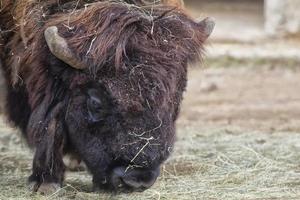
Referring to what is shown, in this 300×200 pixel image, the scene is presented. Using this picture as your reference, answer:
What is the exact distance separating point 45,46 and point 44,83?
0.24 m

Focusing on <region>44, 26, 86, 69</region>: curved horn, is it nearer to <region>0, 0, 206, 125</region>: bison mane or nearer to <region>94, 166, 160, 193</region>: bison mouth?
<region>0, 0, 206, 125</region>: bison mane

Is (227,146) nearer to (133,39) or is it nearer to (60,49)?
(133,39)

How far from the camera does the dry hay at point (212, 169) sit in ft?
20.9

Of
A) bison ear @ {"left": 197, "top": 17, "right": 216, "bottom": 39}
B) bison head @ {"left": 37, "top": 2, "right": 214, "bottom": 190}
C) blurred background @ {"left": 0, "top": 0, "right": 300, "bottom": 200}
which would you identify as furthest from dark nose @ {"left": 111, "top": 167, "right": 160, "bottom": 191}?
bison ear @ {"left": 197, "top": 17, "right": 216, "bottom": 39}

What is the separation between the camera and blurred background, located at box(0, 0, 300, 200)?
21.9 ft

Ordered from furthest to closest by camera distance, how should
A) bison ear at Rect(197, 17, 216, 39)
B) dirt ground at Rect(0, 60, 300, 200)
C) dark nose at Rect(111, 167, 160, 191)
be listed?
dirt ground at Rect(0, 60, 300, 200), bison ear at Rect(197, 17, 216, 39), dark nose at Rect(111, 167, 160, 191)

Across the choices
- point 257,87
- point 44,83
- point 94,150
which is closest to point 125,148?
point 94,150

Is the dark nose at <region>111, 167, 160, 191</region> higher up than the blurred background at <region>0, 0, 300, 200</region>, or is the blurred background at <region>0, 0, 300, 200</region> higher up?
the dark nose at <region>111, 167, 160, 191</region>

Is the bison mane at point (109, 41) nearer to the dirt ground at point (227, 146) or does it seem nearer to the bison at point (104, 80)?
the bison at point (104, 80)

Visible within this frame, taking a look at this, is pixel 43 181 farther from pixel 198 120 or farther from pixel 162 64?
pixel 198 120

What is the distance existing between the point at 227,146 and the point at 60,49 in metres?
2.78

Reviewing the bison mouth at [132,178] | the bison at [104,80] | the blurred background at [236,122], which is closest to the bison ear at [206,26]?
the bison at [104,80]

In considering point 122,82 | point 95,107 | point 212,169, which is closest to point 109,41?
point 122,82

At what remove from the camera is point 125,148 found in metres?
5.69
